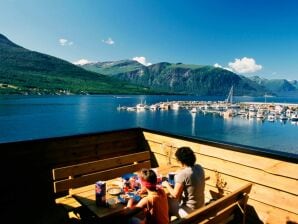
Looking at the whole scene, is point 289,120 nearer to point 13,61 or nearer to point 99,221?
point 99,221

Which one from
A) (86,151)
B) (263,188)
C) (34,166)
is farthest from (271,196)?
(34,166)

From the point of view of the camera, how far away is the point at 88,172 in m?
4.05

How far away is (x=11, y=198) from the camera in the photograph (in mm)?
4027

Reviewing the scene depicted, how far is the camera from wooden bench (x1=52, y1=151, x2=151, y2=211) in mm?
3666

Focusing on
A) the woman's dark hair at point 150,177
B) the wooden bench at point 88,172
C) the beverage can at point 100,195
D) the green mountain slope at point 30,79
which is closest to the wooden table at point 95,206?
the beverage can at point 100,195

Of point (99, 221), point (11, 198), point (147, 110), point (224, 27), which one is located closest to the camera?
point (99, 221)

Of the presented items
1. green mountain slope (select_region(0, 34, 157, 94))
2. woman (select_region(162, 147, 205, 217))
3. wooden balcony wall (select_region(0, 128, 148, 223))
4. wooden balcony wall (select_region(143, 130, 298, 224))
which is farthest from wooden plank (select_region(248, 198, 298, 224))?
green mountain slope (select_region(0, 34, 157, 94))

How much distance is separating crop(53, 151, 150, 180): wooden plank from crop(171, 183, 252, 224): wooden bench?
6.94 feet

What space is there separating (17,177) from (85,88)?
192487mm

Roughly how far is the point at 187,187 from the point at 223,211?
481 mm

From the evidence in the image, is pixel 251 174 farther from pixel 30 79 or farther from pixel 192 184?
pixel 30 79

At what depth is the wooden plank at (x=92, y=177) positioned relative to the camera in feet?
11.9

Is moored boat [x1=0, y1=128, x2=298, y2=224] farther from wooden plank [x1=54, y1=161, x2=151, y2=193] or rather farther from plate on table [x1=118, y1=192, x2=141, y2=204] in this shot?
plate on table [x1=118, y1=192, x2=141, y2=204]

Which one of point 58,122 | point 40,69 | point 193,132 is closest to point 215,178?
point 193,132
